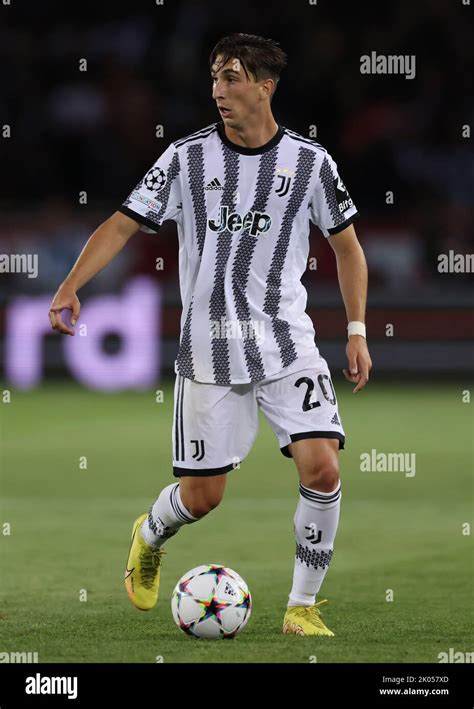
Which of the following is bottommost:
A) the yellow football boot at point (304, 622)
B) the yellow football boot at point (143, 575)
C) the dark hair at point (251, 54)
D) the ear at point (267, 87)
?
the yellow football boot at point (304, 622)

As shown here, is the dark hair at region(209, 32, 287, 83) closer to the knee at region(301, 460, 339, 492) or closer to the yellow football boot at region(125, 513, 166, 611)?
the knee at region(301, 460, 339, 492)

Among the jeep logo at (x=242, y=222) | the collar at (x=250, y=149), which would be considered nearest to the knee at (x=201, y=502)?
the jeep logo at (x=242, y=222)

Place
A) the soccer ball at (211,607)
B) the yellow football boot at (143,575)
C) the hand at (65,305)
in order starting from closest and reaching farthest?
1. the hand at (65,305)
2. the soccer ball at (211,607)
3. the yellow football boot at (143,575)

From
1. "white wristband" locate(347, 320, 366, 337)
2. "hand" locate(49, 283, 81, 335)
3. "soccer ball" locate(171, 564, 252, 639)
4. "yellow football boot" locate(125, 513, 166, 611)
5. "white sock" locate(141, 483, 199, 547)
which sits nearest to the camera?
"hand" locate(49, 283, 81, 335)

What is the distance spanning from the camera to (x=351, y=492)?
Result: 33.8 feet

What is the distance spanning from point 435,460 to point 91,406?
467cm

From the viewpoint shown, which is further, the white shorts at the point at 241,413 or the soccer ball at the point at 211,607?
the white shorts at the point at 241,413

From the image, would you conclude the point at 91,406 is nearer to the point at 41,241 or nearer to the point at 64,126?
the point at 41,241

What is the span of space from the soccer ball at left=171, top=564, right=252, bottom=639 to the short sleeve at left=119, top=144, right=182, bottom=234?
4.70ft

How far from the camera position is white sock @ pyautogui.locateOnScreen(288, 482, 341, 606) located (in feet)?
19.3

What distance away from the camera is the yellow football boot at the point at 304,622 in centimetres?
579

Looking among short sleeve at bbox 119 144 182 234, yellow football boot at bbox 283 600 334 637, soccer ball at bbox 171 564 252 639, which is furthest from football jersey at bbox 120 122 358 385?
yellow football boot at bbox 283 600 334 637

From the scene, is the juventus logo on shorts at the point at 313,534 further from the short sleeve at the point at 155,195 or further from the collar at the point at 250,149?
the collar at the point at 250,149

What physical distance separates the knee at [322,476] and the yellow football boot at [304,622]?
20.2 inches
